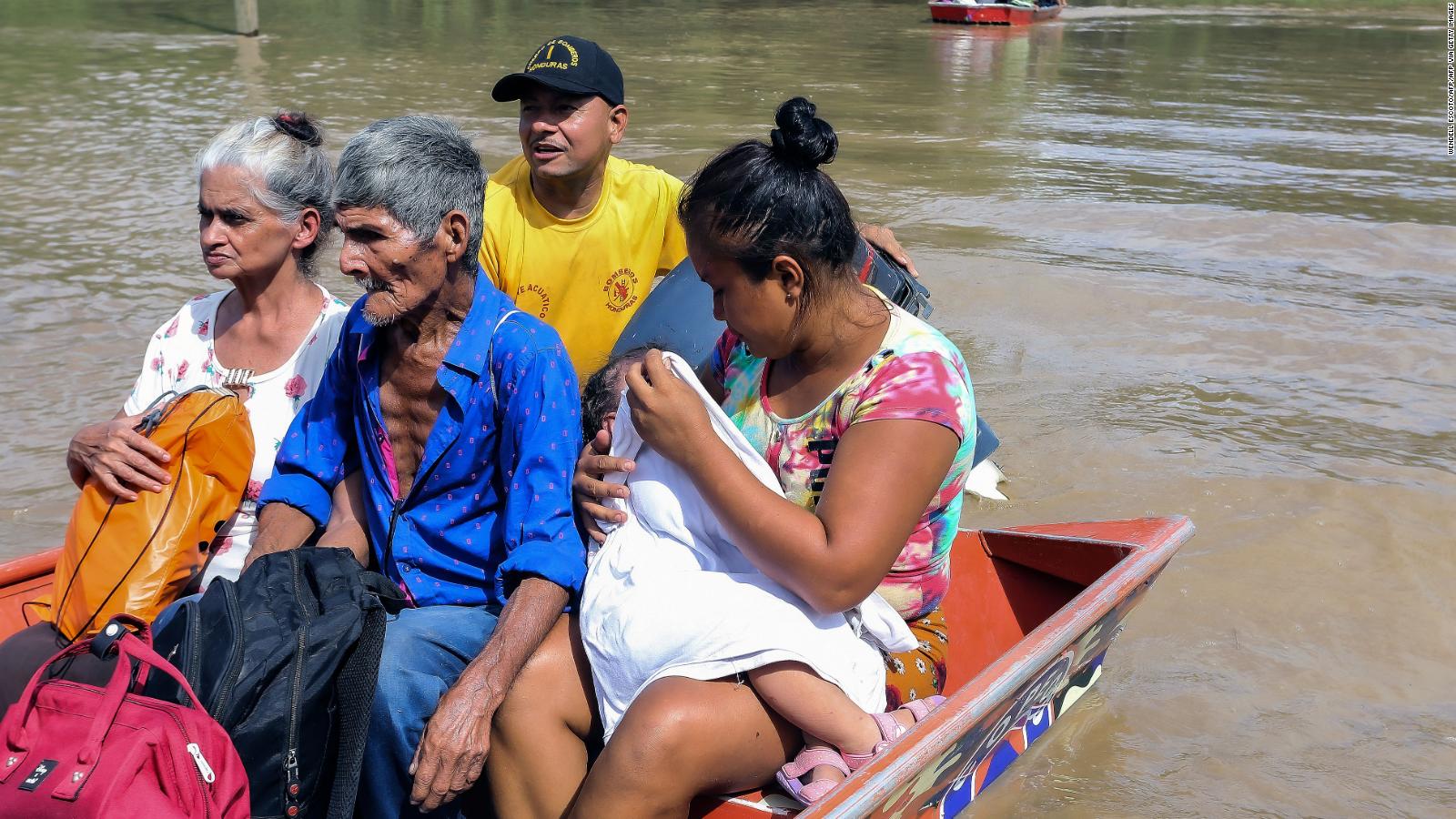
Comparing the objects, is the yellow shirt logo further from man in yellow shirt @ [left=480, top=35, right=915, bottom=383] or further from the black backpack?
the black backpack

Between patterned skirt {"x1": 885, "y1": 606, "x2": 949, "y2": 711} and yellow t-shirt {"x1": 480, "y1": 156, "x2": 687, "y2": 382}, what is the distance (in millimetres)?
1574

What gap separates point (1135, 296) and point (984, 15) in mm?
20404

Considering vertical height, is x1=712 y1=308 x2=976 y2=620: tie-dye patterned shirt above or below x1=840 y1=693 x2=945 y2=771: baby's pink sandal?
above

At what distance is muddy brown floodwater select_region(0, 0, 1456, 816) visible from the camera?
14.0 feet

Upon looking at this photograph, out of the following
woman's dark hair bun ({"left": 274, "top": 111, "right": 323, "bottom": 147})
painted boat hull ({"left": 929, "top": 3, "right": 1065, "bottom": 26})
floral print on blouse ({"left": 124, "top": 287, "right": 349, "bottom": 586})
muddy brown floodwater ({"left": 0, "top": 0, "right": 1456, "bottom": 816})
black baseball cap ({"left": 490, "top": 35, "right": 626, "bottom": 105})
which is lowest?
muddy brown floodwater ({"left": 0, "top": 0, "right": 1456, "bottom": 816})

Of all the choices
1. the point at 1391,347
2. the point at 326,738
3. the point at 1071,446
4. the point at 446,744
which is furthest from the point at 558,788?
the point at 1391,347

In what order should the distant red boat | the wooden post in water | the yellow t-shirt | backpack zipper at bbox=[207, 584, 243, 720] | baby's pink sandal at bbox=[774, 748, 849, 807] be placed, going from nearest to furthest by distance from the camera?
backpack zipper at bbox=[207, 584, 243, 720]
baby's pink sandal at bbox=[774, 748, 849, 807]
the yellow t-shirt
the wooden post in water
the distant red boat

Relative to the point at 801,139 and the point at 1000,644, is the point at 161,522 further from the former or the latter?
the point at 1000,644

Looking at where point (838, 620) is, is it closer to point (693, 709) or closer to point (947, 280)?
point (693, 709)

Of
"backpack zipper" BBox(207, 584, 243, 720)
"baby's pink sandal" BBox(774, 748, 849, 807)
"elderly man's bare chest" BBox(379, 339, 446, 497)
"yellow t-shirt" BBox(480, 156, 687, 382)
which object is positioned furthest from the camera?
"yellow t-shirt" BBox(480, 156, 687, 382)

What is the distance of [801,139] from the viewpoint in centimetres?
249

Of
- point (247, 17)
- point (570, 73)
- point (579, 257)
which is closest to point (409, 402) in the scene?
point (579, 257)

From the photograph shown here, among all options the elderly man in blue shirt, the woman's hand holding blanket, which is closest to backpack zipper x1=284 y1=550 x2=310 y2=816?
the elderly man in blue shirt

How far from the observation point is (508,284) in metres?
4.08
